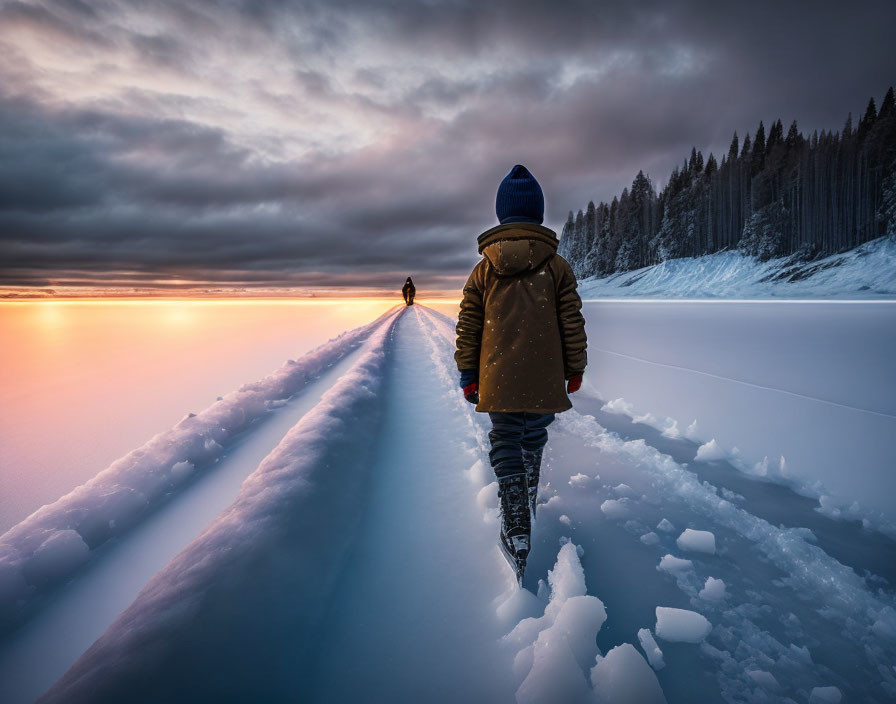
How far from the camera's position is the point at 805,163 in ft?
127

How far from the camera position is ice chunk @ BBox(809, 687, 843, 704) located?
1188mm

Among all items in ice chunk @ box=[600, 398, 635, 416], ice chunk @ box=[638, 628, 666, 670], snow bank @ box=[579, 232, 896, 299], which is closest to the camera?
ice chunk @ box=[638, 628, 666, 670]

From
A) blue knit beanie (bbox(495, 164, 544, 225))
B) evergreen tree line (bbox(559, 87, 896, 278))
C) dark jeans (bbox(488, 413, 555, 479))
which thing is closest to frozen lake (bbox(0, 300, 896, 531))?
dark jeans (bbox(488, 413, 555, 479))

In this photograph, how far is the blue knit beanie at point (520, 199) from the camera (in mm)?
1979

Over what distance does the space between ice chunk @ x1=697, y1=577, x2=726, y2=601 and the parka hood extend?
1.61m

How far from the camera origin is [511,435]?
2027 millimetres

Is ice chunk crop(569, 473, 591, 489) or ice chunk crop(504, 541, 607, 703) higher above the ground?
ice chunk crop(504, 541, 607, 703)

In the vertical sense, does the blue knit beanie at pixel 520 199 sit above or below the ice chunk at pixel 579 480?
above

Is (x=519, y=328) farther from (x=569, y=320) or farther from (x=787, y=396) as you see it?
(x=787, y=396)

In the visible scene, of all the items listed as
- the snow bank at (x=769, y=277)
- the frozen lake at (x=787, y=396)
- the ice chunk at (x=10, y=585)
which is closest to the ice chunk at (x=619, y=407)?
the frozen lake at (x=787, y=396)

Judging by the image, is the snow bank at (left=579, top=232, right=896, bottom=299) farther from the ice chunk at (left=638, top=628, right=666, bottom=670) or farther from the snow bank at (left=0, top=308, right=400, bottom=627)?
the snow bank at (left=0, top=308, right=400, bottom=627)

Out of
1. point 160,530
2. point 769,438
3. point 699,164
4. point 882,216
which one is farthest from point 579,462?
point 699,164

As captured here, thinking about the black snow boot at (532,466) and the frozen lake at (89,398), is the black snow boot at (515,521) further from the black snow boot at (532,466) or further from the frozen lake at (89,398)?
the frozen lake at (89,398)

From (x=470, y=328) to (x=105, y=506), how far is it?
7.64ft
